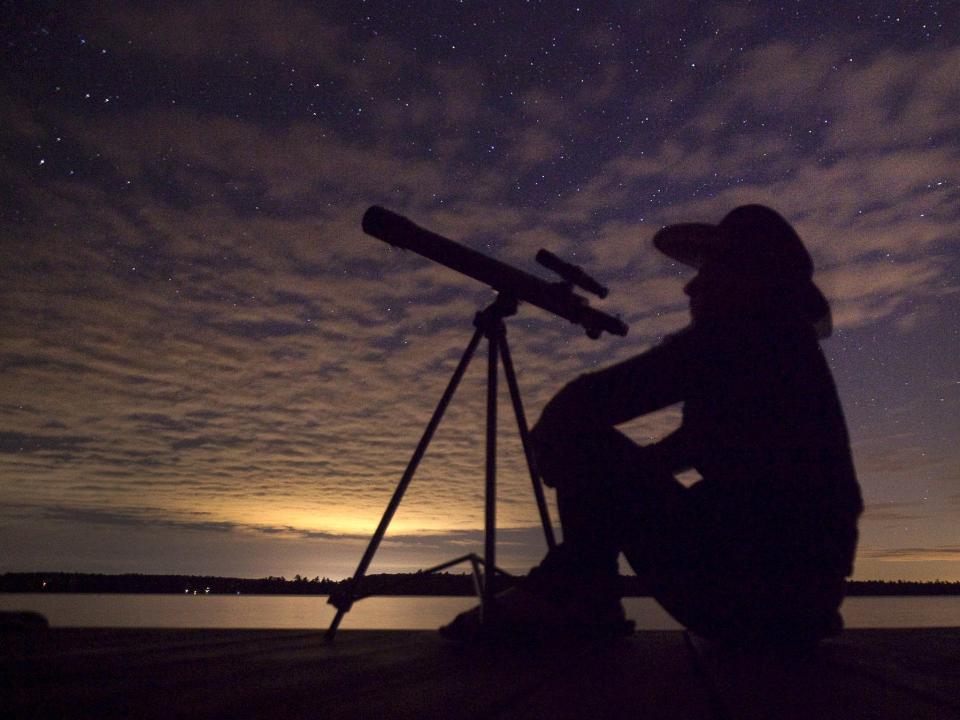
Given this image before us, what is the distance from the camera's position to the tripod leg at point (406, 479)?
2.97 metres

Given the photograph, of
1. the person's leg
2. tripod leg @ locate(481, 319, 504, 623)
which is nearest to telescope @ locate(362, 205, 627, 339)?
tripod leg @ locate(481, 319, 504, 623)

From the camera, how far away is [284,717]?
1.10m

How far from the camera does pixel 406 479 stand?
10.2 feet

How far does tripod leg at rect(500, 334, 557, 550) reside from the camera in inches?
125

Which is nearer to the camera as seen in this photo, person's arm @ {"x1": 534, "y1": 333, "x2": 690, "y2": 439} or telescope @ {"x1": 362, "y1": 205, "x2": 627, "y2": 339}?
person's arm @ {"x1": 534, "y1": 333, "x2": 690, "y2": 439}

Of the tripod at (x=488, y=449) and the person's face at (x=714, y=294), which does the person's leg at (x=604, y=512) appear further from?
the tripod at (x=488, y=449)

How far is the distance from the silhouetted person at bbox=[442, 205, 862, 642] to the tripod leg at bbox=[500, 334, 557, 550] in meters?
1.00

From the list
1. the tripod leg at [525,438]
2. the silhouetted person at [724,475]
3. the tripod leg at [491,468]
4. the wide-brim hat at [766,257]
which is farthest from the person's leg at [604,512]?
the tripod leg at [525,438]

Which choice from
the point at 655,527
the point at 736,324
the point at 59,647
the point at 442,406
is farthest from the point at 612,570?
the point at 59,647

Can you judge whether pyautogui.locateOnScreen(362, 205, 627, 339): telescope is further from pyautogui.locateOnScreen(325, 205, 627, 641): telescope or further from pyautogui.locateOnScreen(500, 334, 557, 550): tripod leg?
pyautogui.locateOnScreen(500, 334, 557, 550): tripod leg

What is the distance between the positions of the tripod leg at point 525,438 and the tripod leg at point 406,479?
18 centimetres

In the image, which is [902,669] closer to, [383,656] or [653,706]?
[653,706]

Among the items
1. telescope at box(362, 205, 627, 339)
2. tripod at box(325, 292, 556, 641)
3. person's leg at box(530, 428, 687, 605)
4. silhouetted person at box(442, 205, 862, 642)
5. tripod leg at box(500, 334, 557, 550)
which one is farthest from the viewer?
tripod leg at box(500, 334, 557, 550)

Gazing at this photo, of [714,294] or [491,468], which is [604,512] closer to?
[714,294]
